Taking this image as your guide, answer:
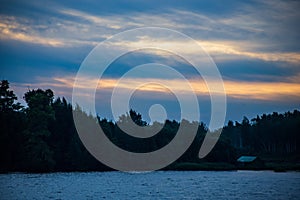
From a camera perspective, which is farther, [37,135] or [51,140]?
[51,140]

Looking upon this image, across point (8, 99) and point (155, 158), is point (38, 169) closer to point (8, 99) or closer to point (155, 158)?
point (8, 99)

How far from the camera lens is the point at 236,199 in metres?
36.8

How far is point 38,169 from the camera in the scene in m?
76.2

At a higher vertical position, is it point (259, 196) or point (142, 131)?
point (142, 131)

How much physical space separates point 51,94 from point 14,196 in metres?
46.0

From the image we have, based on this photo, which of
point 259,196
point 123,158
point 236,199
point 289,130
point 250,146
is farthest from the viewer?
point 250,146

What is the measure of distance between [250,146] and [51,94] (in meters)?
Answer: 91.1

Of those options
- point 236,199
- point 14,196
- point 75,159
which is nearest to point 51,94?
point 75,159

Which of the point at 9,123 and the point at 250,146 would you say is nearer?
the point at 9,123

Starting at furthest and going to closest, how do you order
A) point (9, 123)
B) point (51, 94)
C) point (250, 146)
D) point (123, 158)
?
1. point (250, 146)
2. point (123, 158)
3. point (51, 94)
4. point (9, 123)

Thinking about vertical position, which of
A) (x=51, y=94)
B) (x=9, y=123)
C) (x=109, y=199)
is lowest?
(x=109, y=199)

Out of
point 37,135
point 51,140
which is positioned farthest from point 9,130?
point 51,140

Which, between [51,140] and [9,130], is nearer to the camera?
[9,130]

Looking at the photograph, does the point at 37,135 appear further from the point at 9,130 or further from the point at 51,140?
the point at 51,140
